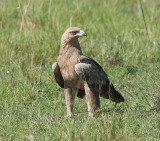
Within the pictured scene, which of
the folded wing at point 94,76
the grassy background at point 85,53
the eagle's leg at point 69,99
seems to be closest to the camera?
the grassy background at point 85,53

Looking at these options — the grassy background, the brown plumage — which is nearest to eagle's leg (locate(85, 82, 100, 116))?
the brown plumage

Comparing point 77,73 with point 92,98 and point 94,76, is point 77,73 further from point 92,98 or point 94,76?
point 92,98

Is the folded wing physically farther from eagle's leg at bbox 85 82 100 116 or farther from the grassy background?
the grassy background

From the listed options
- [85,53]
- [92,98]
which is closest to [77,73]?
Result: [92,98]

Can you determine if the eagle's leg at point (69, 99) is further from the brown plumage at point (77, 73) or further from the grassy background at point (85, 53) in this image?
the grassy background at point (85, 53)

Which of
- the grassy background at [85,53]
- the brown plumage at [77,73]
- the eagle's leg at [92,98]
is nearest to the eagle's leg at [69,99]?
the brown plumage at [77,73]

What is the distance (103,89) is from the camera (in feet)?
20.4

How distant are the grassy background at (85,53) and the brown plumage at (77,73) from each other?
0.72ft

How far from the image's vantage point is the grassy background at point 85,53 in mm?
5109

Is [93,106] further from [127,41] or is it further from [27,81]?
[127,41]

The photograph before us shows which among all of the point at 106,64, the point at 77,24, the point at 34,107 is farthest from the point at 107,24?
the point at 34,107

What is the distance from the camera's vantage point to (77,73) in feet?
→ 19.2

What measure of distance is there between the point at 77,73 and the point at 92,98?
0.42m

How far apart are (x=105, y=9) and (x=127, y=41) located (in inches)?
59.6
